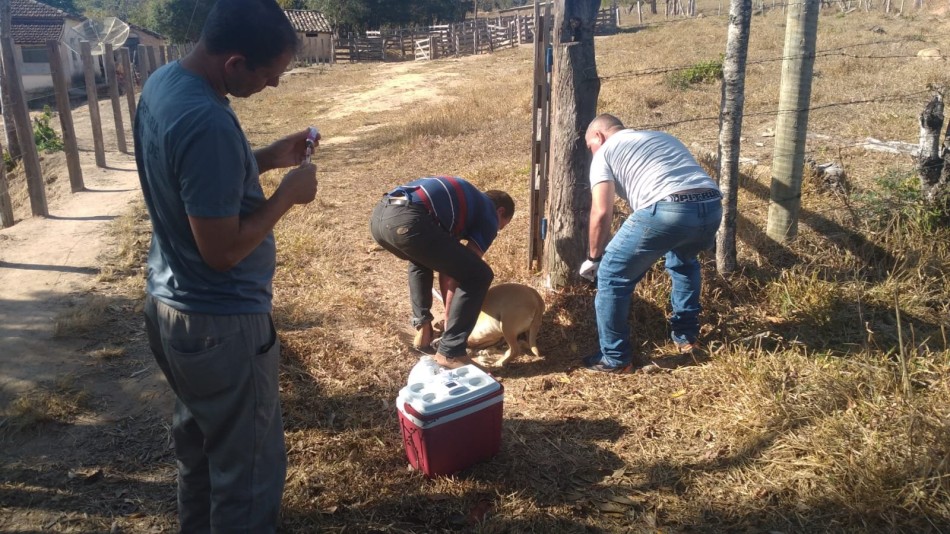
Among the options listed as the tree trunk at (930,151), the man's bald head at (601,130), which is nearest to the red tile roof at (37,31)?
the man's bald head at (601,130)

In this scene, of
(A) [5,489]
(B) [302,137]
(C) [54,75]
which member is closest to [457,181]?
(B) [302,137]

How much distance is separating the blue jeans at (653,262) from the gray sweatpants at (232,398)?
2403mm

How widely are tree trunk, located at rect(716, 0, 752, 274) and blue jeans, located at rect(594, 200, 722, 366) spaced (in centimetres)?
73

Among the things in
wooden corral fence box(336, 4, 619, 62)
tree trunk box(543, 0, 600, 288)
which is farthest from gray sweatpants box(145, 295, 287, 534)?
wooden corral fence box(336, 4, 619, 62)

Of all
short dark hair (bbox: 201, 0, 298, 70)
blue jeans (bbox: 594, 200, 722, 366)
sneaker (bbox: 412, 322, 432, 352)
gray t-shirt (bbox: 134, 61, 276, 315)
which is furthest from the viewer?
sneaker (bbox: 412, 322, 432, 352)

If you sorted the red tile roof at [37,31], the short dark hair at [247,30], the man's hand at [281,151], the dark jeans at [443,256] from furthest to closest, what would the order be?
1. the red tile roof at [37,31]
2. the dark jeans at [443,256]
3. the man's hand at [281,151]
4. the short dark hair at [247,30]

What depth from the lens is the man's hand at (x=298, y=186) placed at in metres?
2.16

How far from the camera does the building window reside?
2938cm

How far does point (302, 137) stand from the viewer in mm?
2605

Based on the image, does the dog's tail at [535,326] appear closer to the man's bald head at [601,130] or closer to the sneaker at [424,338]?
the sneaker at [424,338]

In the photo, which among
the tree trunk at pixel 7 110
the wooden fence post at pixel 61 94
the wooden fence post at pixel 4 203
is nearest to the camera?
the wooden fence post at pixel 4 203

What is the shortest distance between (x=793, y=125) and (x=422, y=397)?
3654 mm

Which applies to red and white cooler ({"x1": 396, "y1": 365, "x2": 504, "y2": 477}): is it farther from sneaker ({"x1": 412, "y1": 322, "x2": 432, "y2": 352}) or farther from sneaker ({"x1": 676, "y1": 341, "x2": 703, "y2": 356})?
sneaker ({"x1": 676, "y1": 341, "x2": 703, "y2": 356})

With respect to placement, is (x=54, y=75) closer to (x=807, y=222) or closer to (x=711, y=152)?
(x=711, y=152)
